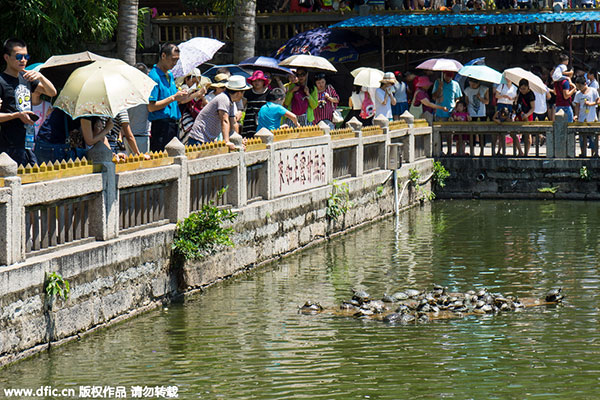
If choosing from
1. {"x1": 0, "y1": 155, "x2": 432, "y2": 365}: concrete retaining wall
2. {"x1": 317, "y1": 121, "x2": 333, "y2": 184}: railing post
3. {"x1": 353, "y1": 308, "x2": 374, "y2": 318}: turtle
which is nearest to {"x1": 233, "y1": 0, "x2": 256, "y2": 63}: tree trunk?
{"x1": 317, "y1": 121, "x2": 333, "y2": 184}: railing post

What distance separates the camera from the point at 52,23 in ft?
72.4

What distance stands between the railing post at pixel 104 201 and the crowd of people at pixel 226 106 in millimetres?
353

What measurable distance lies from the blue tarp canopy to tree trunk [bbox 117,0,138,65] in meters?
6.51

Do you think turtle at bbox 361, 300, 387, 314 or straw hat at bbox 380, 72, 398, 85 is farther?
straw hat at bbox 380, 72, 398, 85

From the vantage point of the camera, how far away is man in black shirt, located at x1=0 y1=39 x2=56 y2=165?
1102 cm

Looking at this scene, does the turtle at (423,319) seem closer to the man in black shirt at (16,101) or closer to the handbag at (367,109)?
the man in black shirt at (16,101)

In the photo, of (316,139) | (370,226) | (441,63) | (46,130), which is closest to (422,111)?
(441,63)

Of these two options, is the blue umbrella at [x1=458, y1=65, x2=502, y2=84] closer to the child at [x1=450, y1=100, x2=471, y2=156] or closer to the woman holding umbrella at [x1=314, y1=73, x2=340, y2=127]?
the child at [x1=450, y1=100, x2=471, y2=156]

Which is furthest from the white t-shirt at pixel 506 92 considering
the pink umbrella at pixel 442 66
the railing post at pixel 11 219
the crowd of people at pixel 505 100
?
the railing post at pixel 11 219

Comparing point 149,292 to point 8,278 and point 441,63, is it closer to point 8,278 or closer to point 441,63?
point 8,278

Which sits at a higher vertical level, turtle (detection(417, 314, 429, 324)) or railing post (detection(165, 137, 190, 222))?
railing post (detection(165, 137, 190, 222))

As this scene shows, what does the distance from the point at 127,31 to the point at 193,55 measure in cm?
252

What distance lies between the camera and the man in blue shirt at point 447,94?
2322 cm

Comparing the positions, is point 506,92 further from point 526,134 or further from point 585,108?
point 585,108
